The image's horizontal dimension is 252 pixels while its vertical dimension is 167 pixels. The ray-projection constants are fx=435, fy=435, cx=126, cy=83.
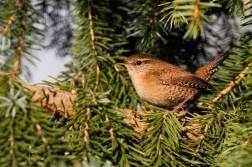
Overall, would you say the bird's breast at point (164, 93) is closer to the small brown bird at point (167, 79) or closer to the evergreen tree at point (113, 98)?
the small brown bird at point (167, 79)

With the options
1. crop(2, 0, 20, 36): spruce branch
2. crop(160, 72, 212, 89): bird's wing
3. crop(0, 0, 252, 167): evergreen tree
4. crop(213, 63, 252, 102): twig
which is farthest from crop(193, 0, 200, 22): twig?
crop(160, 72, 212, 89): bird's wing

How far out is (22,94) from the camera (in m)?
1.59

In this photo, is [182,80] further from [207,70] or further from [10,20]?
[10,20]

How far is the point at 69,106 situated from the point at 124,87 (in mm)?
838

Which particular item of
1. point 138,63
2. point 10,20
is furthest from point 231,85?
point 10,20

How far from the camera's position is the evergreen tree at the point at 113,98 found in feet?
5.17

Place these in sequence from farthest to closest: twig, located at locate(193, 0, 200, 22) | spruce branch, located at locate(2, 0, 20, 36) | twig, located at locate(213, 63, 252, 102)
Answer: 1. twig, located at locate(213, 63, 252, 102)
2. spruce branch, located at locate(2, 0, 20, 36)
3. twig, located at locate(193, 0, 200, 22)

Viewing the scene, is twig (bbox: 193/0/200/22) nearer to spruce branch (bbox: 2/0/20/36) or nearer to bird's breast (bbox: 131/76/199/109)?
spruce branch (bbox: 2/0/20/36)

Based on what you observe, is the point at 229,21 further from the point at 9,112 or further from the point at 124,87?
the point at 9,112

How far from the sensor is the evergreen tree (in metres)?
1.58

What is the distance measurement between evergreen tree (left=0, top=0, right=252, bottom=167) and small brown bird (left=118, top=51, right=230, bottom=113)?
10cm

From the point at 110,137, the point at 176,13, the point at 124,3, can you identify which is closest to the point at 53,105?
the point at 110,137

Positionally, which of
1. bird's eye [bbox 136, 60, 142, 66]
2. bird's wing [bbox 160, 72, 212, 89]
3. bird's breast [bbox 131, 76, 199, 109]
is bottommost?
bird's breast [bbox 131, 76, 199, 109]

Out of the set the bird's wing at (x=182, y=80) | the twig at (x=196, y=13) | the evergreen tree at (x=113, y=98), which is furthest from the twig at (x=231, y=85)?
the twig at (x=196, y=13)
